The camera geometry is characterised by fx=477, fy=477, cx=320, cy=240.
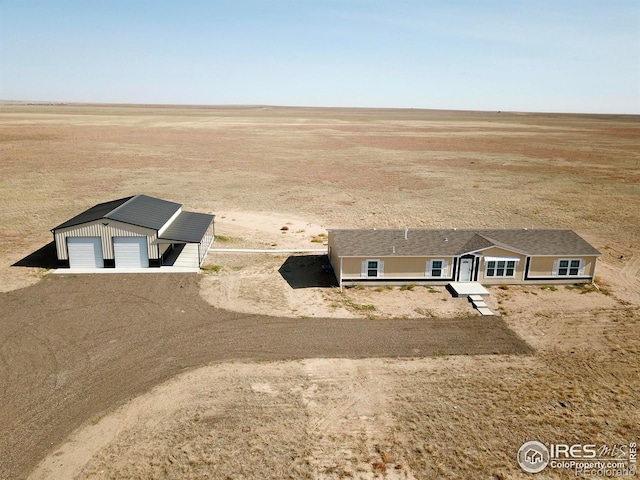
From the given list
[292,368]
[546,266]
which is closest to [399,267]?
[546,266]

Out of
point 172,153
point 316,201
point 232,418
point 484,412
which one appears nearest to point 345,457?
point 232,418

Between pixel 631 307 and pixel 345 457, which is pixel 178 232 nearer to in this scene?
pixel 345 457

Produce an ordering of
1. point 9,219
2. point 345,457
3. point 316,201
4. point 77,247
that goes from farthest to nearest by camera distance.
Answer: point 316,201 → point 9,219 → point 77,247 → point 345,457

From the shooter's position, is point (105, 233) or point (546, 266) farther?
point (105, 233)

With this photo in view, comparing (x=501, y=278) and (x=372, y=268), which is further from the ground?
(x=372, y=268)

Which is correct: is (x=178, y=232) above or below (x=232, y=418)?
above

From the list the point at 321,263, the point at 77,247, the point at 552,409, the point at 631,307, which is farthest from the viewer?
the point at 321,263

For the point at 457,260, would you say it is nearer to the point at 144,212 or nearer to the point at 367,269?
the point at 367,269

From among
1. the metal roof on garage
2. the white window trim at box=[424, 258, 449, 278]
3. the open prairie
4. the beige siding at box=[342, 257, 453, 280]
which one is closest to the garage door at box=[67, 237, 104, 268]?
the metal roof on garage
